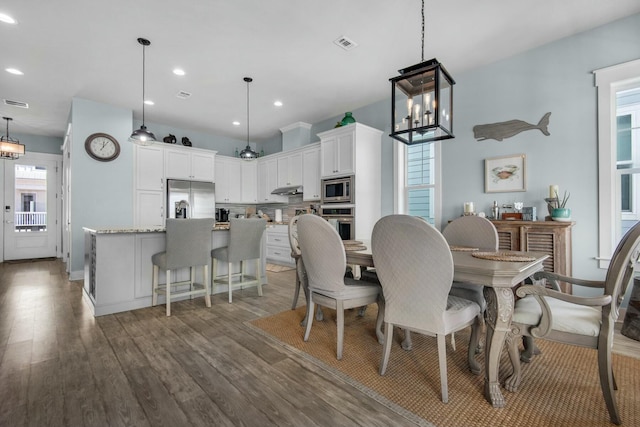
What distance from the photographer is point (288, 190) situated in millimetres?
6723

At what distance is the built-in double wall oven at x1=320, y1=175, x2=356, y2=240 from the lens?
4961 mm

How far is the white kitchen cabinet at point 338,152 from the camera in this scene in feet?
16.3

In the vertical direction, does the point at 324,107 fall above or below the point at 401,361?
above

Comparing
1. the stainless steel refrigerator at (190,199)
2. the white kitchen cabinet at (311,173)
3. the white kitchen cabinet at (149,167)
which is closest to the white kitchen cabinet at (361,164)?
the white kitchen cabinet at (311,173)

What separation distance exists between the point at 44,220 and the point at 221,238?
633cm

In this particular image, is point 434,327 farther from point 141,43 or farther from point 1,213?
point 1,213

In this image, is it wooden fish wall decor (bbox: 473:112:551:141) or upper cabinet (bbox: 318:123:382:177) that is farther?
upper cabinet (bbox: 318:123:382:177)

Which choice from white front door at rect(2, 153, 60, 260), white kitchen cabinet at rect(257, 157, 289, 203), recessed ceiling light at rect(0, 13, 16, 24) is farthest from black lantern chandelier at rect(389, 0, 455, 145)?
white front door at rect(2, 153, 60, 260)

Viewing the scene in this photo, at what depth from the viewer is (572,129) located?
335 cm

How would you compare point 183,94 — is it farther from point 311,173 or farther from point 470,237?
point 470,237

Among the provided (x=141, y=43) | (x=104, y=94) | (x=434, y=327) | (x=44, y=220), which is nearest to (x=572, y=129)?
(x=434, y=327)

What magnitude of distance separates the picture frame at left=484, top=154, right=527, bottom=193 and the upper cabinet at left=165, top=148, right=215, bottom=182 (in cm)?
541

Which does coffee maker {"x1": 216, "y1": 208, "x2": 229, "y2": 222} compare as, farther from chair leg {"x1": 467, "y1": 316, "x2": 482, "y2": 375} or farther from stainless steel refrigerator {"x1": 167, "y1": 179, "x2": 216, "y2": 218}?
chair leg {"x1": 467, "y1": 316, "x2": 482, "y2": 375}

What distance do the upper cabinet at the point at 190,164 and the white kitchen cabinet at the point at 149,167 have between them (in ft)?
0.44
